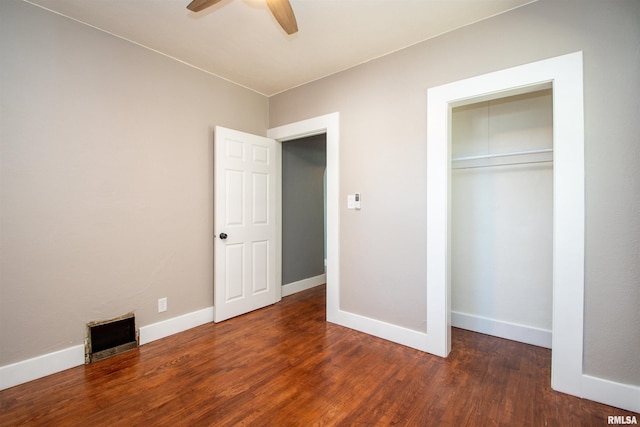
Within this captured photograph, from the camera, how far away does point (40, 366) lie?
83.1 inches

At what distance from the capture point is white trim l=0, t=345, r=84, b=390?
1.99 m

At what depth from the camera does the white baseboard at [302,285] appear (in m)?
4.13

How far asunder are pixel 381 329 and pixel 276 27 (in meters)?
2.84

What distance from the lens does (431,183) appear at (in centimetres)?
245

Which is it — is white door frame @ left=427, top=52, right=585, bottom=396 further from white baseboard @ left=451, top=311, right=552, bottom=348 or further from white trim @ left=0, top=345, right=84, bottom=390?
white trim @ left=0, top=345, right=84, bottom=390

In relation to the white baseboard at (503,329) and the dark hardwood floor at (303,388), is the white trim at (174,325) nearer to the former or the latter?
the dark hardwood floor at (303,388)

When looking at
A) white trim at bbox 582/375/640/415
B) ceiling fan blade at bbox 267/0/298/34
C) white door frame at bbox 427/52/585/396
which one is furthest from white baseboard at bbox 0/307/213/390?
white trim at bbox 582/375/640/415

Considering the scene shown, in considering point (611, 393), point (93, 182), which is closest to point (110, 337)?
point (93, 182)

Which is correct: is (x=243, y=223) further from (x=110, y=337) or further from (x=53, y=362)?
(x=53, y=362)


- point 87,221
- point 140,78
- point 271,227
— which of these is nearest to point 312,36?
point 140,78

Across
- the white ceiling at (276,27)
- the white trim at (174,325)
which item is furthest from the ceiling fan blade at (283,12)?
the white trim at (174,325)

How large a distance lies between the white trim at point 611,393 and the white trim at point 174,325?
3201 mm

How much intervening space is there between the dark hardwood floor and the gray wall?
163 cm

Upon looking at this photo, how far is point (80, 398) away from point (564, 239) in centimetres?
336
